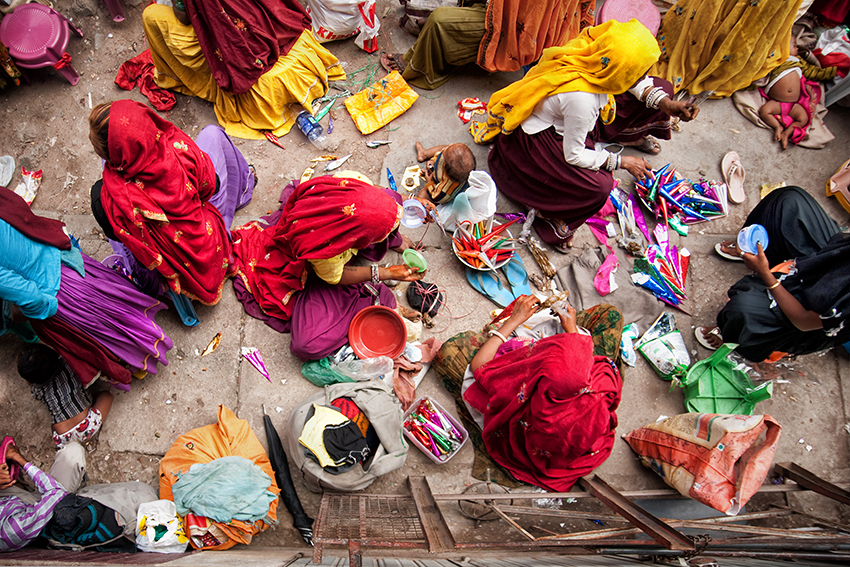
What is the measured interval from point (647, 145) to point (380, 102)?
2253 mm

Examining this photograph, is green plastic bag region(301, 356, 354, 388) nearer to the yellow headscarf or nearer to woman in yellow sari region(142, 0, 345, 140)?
woman in yellow sari region(142, 0, 345, 140)

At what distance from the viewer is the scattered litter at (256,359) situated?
2939 millimetres

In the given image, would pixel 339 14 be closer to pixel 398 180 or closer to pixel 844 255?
pixel 398 180

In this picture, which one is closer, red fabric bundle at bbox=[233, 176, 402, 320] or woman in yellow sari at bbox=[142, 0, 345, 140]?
red fabric bundle at bbox=[233, 176, 402, 320]

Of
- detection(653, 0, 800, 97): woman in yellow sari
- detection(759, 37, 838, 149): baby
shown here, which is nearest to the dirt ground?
detection(759, 37, 838, 149): baby

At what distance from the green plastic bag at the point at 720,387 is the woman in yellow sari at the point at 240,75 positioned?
11.3 ft

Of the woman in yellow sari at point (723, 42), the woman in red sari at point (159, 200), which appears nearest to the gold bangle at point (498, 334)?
the woman in red sari at point (159, 200)

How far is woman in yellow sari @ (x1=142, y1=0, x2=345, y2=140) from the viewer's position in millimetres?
3176

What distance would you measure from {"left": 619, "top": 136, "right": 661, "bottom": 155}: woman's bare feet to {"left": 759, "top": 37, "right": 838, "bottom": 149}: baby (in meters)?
1.06

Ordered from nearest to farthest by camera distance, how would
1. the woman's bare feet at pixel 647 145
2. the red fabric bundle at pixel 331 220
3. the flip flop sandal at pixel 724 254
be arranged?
1. the red fabric bundle at pixel 331 220
2. the flip flop sandal at pixel 724 254
3. the woman's bare feet at pixel 647 145

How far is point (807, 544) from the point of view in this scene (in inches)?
78.0

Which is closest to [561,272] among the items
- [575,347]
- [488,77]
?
[575,347]

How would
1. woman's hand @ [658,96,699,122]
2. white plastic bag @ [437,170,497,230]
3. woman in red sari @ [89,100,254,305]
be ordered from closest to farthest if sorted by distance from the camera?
woman in red sari @ [89,100,254,305] < woman's hand @ [658,96,699,122] < white plastic bag @ [437,170,497,230]

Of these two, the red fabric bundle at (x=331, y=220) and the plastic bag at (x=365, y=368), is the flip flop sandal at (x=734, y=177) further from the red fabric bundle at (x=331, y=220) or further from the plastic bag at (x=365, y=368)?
the plastic bag at (x=365, y=368)
